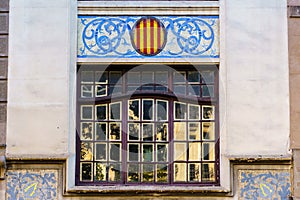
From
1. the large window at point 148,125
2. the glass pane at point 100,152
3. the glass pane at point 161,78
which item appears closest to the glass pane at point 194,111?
the large window at point 148,125

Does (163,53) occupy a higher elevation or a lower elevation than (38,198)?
higher

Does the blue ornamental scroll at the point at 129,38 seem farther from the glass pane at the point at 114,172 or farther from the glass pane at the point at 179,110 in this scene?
the glass pane at the point at 114,172

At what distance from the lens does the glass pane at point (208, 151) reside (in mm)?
10172

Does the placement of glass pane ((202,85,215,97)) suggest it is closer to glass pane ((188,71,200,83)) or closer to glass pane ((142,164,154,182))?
glass pane ((188,71,200,83))

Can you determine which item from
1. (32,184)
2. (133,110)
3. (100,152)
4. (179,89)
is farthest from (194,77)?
(32,184)

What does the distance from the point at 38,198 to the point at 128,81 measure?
2.43 m

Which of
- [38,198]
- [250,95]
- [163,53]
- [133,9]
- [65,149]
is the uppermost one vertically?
[133,9]

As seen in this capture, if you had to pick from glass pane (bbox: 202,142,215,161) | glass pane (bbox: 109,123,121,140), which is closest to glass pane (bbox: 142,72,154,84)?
glass pane (bbox: 109,123,121,140)

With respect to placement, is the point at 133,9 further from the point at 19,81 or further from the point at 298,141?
the point at 298,141

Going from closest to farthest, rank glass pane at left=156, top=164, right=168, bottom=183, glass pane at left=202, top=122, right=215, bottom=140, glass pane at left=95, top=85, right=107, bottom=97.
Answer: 1. glass pane at left=156, top=164, right=168, bottom=183
2. glass pane at left=202, top=122, right=215, bottom=140
3. glass pane at left=95, top=85, right=107, bottom=97

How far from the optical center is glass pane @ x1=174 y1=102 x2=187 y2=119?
10.2 m

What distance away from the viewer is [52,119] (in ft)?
32.6

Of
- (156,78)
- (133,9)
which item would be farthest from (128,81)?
(133,9)

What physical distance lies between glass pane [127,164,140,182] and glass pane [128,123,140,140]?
46cm
